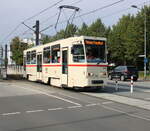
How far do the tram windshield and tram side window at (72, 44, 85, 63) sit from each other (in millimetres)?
294

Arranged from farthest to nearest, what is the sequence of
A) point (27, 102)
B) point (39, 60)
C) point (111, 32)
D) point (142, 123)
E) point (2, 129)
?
point (111, 32) → point (39, 60) → point (27, 102) → point (142, 123) → point (2, 129)

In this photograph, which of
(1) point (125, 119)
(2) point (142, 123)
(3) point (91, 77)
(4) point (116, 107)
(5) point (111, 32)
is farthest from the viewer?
(5) point (111, 32)

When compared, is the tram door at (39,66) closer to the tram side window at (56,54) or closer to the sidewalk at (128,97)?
the tram side window at (56,54)

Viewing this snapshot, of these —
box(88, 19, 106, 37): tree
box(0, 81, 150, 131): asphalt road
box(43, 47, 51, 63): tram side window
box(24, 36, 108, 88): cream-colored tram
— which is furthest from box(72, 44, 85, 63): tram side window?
box(88, 19, 106, 37): tree

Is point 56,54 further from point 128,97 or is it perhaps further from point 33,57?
point 33,57

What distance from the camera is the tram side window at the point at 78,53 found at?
1738 cm

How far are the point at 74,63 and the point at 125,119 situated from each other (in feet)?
28.0

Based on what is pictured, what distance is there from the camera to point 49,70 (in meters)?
21.5

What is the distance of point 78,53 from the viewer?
17.5m

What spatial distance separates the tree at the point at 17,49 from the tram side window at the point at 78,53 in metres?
51.8

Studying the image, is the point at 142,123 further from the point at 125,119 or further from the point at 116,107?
the point at 116,107

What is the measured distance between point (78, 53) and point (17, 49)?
188ft

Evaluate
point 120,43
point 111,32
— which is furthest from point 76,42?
point 111,32

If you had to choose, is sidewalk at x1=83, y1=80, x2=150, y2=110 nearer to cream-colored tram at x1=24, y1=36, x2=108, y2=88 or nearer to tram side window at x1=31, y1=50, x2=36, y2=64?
cream-colored tram at x1=24, y1=36, x2=108, y2=88
